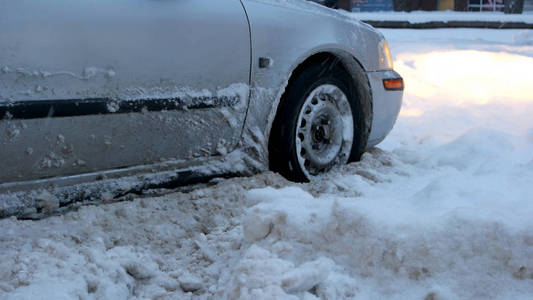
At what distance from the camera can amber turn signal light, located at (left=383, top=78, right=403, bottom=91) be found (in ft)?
14.6

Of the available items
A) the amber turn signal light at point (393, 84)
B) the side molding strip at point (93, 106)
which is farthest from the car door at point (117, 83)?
the amber turn signal light at point (393, 84)

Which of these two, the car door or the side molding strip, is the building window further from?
the side molding strip

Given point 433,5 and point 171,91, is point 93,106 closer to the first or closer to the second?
point 171,91

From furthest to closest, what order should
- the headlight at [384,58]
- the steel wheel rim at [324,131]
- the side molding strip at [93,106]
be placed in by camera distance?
1. the headlight at [384,58]
2. the steel wheel rim at [324,131]
3. the side molding strip at [93,106]

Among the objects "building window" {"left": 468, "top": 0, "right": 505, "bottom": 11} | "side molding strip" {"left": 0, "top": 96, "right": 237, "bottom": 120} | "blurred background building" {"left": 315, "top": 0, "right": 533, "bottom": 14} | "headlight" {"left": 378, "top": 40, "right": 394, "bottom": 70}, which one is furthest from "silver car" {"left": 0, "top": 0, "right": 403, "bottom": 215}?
"building window" {"left": 468, "top": 0, "right": 505, "bottom": 11}

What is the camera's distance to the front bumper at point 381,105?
4.34m

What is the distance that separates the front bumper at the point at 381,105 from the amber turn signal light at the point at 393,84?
17mm

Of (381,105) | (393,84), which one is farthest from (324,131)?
(393,84)

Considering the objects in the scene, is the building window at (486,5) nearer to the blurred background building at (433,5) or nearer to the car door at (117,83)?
the blurred background building at (433,5)

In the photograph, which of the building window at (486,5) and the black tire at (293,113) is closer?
the black tire at (293,113)

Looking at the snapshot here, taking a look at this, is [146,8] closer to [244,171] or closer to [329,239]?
[244,171]

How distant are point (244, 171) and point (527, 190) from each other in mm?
1509

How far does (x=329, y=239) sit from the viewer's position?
2.58 metres

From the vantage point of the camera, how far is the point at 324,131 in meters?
4.01
